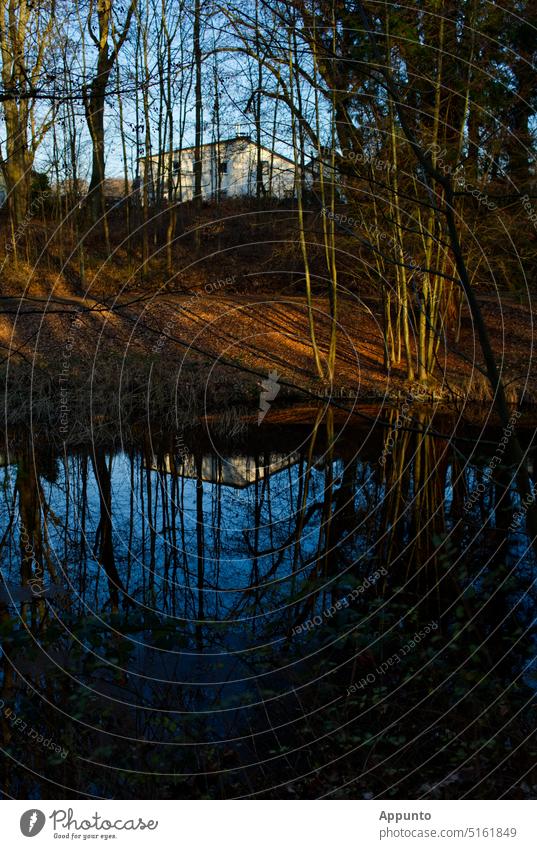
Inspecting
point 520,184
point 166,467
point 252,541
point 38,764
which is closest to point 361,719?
point 38,764

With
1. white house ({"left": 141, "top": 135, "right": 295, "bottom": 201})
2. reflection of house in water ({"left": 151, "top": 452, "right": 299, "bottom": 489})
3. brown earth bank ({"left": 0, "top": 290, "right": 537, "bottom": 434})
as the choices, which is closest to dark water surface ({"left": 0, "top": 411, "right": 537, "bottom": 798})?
reflection of house in water ({"left": 151, "top": 452, "right": 299, "bottom": 489})

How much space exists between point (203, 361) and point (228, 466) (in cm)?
505

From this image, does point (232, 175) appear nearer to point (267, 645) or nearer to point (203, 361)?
point (203, 361)

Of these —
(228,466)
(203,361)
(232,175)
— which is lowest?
(228,466)

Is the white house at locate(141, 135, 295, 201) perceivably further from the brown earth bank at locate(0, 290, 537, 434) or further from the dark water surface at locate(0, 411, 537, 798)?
the dark water surface at locate(0, 411, 537, 798)

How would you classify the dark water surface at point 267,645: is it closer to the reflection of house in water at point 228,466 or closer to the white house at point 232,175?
the reflection of house in water at point 228,466

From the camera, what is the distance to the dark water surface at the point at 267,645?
4023 mm

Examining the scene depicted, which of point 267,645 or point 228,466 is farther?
point 228,466

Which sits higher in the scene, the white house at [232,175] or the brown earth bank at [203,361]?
the white house at [232,175]

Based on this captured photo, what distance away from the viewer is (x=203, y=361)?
1656 centimetres

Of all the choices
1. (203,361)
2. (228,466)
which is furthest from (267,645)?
(203,361)

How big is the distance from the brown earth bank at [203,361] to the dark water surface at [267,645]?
3319 millimetres

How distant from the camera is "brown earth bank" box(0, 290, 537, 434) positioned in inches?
563

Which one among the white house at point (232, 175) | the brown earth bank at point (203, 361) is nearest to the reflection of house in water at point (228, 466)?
the brown earth bank at point (203, 361)
